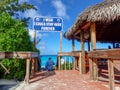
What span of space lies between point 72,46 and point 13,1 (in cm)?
546

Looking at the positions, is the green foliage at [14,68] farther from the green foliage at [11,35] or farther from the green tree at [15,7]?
the green tree at [15,7]

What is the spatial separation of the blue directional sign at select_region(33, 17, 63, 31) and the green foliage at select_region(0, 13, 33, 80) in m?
1.88

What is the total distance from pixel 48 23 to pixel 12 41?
3.43 metres

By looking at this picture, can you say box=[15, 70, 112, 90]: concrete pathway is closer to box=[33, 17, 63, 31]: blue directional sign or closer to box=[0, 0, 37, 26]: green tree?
box=[33, 17, 63, 31]: blue directional sign

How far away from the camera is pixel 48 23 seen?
13.6 meters

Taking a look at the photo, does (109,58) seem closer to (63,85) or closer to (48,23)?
(63,85)

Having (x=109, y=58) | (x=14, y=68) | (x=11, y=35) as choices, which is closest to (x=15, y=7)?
(x=11, y=35)

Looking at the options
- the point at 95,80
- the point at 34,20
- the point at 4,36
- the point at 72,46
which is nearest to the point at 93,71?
the point at 95,80

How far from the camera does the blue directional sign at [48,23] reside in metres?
13.4

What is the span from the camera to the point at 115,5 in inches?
335

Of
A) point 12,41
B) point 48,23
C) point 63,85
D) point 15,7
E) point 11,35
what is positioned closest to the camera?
point 63,85

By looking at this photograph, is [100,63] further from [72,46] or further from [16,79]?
[16,79]

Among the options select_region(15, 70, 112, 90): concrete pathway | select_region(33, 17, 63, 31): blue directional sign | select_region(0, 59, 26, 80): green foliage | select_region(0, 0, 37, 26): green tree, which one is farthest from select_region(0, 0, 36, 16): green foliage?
select_region(15, 70, 112, 90): concrete pathway

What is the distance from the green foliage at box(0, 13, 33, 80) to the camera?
418 inches
